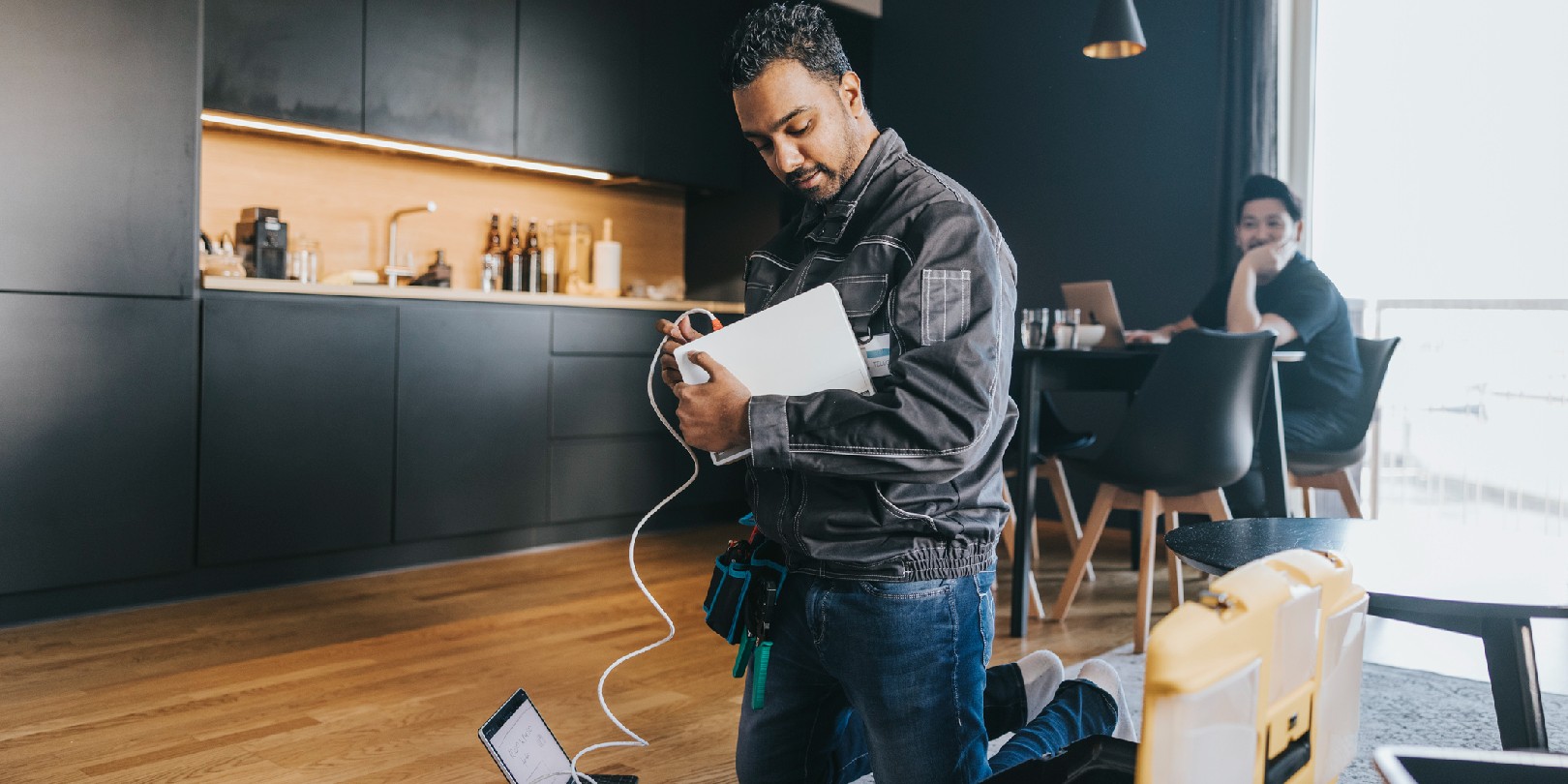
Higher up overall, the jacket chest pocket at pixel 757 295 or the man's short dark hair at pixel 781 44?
the man's short dark hair at pixel 781 44

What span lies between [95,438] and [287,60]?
4.13 ft

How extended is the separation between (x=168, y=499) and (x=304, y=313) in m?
0.62

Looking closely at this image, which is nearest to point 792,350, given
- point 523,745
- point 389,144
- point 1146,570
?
point 523,745

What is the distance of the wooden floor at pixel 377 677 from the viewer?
6.57 ft

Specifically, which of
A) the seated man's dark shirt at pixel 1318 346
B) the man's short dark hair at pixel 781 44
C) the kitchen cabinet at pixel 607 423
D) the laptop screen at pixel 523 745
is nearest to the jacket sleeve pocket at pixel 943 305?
the man's short dark hair at pixel 781 44

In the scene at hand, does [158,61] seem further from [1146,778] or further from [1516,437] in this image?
[1516,437]

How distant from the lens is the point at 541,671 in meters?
2.55

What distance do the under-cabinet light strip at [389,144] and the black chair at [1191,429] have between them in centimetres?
241

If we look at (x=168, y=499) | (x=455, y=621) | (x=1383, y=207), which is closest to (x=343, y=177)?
(x=168, y=499)

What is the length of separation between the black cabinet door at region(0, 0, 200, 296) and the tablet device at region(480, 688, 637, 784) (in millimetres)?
1981

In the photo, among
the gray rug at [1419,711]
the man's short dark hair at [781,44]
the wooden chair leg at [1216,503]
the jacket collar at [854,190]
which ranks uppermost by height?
the man's short dark hair at [781,44]

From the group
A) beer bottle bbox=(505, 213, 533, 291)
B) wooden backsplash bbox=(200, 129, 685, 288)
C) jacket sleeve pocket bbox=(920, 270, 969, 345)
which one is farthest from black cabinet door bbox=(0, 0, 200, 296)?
jacket sleeve pocket bbox=(920, 270, 969, 345)

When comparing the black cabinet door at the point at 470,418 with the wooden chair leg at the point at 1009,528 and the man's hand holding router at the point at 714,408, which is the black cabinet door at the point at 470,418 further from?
the man's hand holding router at the point at 714,408

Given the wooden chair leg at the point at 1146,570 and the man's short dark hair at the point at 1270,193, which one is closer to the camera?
the wooden chair leg at the point at 1146,570
